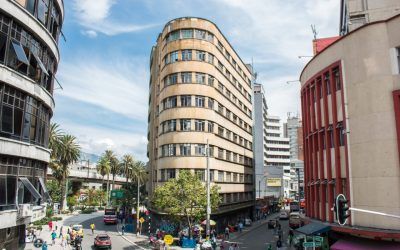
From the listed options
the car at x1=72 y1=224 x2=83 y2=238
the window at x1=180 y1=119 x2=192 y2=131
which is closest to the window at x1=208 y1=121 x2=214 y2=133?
the window at x1=180 y1=119 x2=192 y2=131

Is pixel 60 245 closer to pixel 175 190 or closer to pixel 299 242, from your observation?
pixel 175 190

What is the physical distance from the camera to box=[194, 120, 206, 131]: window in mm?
51312

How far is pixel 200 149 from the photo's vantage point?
5075cm

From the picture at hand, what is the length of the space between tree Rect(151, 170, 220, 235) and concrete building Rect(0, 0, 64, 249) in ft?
43.8

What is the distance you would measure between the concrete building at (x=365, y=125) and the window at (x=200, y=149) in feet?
73.9

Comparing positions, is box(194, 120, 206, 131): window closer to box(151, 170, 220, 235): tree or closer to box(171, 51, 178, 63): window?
box(171, 51, 178, 63): window

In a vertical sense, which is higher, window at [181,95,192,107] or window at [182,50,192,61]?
window at [182,50,192,61]

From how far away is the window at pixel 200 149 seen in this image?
165 feet

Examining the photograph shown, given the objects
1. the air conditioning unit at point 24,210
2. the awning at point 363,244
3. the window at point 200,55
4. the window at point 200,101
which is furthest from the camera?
the window at point 200,55

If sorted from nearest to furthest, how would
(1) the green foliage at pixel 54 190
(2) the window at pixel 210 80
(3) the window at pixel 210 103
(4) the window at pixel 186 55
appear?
(4) the window at pixel 186 55, (3) the window at pixel 210 103, (2) the window at pixel 210 80, (1) the green foliage at pixel 54 190

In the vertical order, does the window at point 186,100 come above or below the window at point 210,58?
below

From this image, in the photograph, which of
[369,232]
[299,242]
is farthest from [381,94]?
[299,242]

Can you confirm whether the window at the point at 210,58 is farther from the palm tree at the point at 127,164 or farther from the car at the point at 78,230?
the palm tree at the point at 127,164

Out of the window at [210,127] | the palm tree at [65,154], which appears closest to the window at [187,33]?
the window at [210,127]
